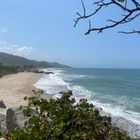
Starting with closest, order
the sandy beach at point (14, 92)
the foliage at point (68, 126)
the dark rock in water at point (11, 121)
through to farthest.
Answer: the foliage at point (68, 126), the dark rock in water at point (11, 121), the sandy beach at point (14, 92)

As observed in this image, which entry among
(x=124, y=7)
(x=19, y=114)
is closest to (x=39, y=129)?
(x=124, y=7)

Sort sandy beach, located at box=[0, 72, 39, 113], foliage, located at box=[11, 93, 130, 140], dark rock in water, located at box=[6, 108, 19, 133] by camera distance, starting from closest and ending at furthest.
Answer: foliage, located at box=[11, 93, 130, 140] → dark rock in water, located at box=[6, 108, 19, 133] → sandy beach, located at box=[0, 72, 39, 113]

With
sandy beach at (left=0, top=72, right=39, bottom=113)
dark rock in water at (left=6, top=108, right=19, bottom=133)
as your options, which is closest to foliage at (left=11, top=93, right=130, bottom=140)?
dark rock in water at (left=6, top=108, right=19, bottom=133)

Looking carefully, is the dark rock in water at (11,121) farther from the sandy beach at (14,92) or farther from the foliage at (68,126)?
the sandy beach at (14,92)

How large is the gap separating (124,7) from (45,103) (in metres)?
3.96

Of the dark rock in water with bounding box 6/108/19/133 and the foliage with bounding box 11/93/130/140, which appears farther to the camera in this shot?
the dark rock in water with bounding box 6/108/19/133

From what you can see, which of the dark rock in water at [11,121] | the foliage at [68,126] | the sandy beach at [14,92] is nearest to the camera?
the foliage at [68,126]

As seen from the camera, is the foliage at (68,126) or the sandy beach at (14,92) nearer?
the foliage at (68,126)

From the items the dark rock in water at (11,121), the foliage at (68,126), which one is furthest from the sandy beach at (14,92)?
the foliage at (68,126)

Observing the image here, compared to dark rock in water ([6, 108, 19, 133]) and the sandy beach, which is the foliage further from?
the sandy beach

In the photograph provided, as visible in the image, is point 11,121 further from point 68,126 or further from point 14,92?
point 14,92

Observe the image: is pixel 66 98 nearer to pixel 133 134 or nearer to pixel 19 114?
pixel 19 114

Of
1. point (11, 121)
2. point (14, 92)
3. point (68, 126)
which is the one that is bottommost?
point (14, 92)

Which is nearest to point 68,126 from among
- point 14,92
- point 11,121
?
point 11,121
